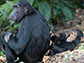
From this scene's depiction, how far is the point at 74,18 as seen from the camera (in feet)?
37.8

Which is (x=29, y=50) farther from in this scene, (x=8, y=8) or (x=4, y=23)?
(x=4, y=23)

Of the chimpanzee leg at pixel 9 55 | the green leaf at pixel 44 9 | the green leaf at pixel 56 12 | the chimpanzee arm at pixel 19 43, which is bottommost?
the green leaf at pixel 56 12

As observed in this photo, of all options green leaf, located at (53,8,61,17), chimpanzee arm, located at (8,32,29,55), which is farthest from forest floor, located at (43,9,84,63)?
chimpanzee arm, located at (8,32,29,55)

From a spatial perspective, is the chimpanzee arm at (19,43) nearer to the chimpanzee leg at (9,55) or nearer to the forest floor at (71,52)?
the chimpanzee leg at (9,55)

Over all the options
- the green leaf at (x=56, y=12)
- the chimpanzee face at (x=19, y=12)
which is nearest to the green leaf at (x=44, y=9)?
the green leaf at (x=56, y=12)

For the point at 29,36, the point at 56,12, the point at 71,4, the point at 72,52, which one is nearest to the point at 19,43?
the point at 29,36

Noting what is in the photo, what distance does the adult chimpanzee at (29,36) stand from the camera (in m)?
5.81

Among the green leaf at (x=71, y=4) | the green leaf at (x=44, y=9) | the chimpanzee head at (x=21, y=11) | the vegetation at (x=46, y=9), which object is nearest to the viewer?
the chimpanzee head at (x=21, y=11)

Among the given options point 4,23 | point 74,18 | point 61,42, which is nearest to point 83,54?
point 61,42

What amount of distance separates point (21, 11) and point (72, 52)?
1.48 m

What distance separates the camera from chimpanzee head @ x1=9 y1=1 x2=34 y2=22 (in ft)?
19.9

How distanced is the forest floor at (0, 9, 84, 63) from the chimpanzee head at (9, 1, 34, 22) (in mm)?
1202

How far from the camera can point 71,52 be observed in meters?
6.29

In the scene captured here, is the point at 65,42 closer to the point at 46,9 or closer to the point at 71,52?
the point at 71,52
